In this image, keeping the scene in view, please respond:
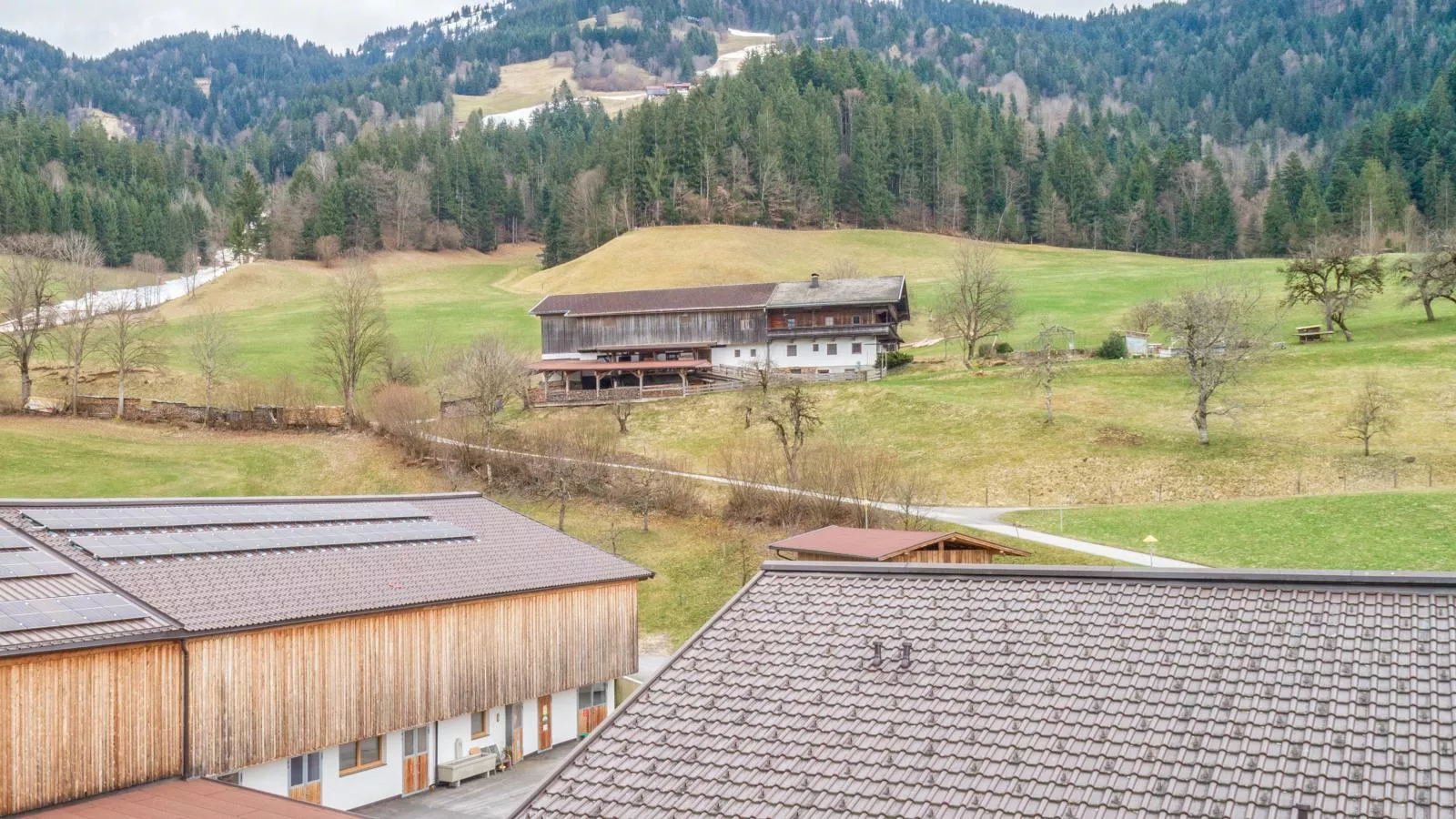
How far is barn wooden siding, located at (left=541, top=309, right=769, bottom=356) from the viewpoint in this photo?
3159 inches

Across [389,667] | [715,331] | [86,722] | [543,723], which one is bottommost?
[543,723]

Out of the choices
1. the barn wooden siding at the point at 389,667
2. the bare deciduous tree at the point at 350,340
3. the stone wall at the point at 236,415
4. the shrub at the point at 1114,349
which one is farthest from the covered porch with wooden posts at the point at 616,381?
the barn wooden siding at the point at 389,667

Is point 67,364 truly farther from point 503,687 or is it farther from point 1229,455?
point 1229,455

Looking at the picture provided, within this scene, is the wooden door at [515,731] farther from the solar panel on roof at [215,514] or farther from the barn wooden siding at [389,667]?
the solar panel on roof at [215,514]

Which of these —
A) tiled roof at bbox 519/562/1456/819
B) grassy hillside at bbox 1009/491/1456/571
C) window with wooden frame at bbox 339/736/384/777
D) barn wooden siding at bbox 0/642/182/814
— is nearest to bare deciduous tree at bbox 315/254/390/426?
grassy hillside at bbox 1009/491/1456/571

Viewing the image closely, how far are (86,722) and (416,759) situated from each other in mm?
7664

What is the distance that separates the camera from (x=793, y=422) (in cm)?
5844

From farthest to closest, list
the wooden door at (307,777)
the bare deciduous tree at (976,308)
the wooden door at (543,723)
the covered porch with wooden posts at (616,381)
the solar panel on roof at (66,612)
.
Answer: the bare deciduous tree at (976,308)
the covered porch with wooden posts at (616,381)
the wooden door at (543,723)
the wooden door at (307,777)
the solar panel on roof at (66,612)

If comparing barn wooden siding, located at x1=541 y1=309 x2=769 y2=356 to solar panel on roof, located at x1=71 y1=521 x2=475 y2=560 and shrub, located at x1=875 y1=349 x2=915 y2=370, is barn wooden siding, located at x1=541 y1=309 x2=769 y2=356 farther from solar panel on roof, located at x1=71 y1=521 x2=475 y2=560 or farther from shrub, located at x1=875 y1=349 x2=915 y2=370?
solar panel on roof, located at x1=71 y1=521 x2=475 y2=560

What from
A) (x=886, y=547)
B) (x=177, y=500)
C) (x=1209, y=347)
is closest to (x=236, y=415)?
(x=177, y=500)

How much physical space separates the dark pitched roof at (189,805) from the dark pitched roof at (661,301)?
2463 inches

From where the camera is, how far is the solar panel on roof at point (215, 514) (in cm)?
2408

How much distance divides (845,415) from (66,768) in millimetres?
47796

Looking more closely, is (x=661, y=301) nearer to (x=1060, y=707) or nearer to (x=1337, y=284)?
(x=1337, y=284)
